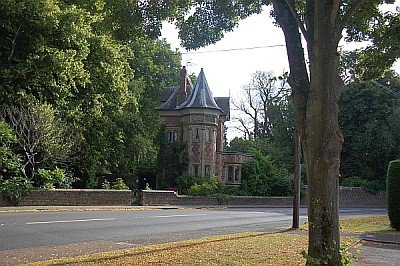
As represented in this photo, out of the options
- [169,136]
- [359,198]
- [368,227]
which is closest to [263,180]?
[169,136]

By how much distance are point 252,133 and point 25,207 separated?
2022 inches

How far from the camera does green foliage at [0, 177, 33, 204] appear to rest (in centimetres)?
2377

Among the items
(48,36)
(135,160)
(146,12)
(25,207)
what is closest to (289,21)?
(146,12)

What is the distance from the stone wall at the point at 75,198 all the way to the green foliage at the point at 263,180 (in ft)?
58.3

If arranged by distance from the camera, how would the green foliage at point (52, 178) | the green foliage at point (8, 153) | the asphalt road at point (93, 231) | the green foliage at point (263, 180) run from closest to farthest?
the asphalt road at point (93, 231), the green foliage at point (8, 153), the green foliage at point (52, 178), the green foliage at point (263, 180)

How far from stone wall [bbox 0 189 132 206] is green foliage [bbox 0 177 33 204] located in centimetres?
25

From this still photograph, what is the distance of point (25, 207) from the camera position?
2342cm

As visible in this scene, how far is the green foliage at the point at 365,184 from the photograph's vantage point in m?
51.5

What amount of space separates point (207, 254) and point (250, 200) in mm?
31003

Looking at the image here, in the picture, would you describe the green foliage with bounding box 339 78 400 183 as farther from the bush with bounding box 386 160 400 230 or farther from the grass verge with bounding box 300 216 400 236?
the bush with bounding box 386 160 400 230

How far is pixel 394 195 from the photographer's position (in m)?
19.1

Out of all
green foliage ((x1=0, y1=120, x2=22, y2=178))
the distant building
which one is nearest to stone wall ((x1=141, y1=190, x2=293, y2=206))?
the distant building

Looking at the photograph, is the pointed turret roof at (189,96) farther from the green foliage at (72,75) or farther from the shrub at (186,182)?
the green foliage at (72,75)

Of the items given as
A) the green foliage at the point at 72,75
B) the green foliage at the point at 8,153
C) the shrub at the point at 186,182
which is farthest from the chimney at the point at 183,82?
the green foliage at the point at 8,153
